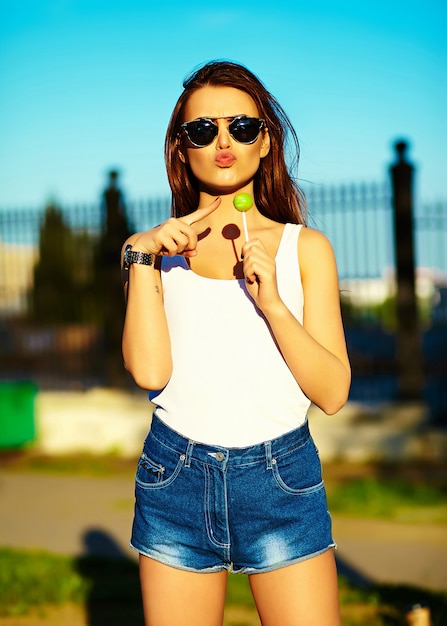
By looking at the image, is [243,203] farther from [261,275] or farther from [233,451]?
[233,451]

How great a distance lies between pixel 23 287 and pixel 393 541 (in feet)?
19.9

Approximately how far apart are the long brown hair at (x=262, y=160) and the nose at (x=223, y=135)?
14cm

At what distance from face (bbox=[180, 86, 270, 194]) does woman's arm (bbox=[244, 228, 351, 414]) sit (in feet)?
0.79

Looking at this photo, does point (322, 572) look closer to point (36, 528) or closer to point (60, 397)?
point (36, 528)

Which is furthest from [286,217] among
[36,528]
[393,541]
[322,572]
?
[36,528]

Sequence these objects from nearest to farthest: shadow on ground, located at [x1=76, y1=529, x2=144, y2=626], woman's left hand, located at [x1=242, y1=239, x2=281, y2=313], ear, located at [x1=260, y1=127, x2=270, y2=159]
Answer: woman's left hand, located at [x1=242, y1=239, x2=281, y2=313]
ear, located at [x1=260, y1=127, x2=270, y2=159]
shadow on ground, located at [x1=76, y1=529, x2=144, y2=626]

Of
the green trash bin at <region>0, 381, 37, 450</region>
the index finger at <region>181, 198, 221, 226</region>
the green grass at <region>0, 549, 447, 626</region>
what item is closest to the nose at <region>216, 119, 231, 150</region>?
the index finger at <region>181, 198, 221, 226</region>

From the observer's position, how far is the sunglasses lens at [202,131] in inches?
89.5

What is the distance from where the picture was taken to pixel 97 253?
1093 cm

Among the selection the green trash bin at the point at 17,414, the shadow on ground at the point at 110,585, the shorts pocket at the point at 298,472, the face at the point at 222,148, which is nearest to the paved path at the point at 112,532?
the shadow on ground at the point at 110,585

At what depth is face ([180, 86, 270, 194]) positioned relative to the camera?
7.50 ft

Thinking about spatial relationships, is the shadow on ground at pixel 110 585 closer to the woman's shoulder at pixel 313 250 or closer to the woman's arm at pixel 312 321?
the woman's arm at pixel 312 321

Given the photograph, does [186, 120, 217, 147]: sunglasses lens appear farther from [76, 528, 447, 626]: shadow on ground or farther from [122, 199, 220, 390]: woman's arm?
A: [76, 528, 447, 626]: shadow on ground

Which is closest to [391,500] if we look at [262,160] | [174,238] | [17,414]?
[17,414]
